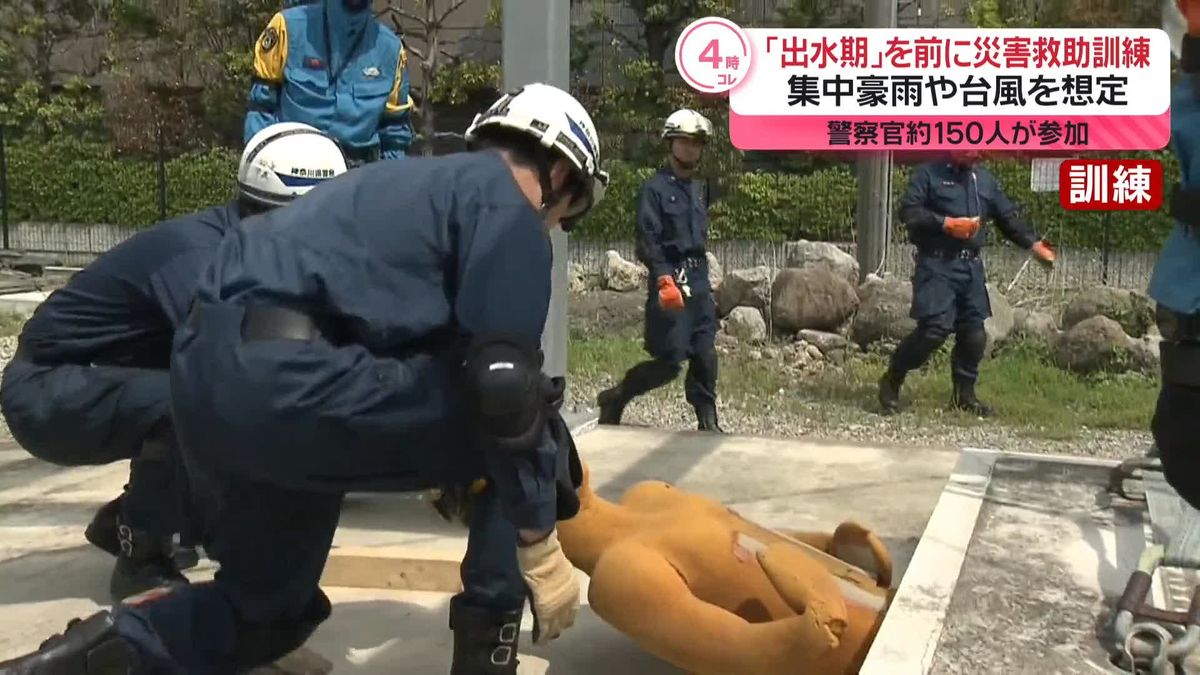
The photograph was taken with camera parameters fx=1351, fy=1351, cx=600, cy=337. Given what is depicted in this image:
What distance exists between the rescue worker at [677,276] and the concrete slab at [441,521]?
2.11 ft

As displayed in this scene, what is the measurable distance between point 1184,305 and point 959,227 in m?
5.19

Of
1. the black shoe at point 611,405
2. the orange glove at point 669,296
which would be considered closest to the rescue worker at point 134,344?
the orange glove at point 669,296

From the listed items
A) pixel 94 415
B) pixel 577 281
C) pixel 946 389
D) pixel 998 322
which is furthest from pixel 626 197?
pixel 94 415

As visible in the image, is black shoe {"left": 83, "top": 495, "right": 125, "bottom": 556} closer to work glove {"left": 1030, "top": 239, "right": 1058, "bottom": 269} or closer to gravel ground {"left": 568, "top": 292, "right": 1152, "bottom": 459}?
gravel ground {"left": 568, "top": 292, "right": 1152, "bottom": 459}

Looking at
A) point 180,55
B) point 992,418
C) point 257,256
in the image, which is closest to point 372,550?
point 257,256

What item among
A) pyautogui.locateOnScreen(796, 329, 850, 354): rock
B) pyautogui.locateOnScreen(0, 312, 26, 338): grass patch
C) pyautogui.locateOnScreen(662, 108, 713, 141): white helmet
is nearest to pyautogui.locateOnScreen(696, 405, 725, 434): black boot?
pyautogui.locateOnScreen(662, 108, 713, 141): white helmet

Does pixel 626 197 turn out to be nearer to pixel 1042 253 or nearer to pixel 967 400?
pixel 967 400

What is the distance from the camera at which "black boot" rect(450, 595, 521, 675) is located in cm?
298

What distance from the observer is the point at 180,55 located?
23266mm

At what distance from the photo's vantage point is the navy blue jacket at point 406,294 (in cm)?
251

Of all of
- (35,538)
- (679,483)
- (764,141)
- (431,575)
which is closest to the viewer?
(431,575)

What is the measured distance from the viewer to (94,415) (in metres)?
3.51

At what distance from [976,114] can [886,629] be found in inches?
240

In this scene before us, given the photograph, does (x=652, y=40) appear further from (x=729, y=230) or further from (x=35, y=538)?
(x=35, y=538)
